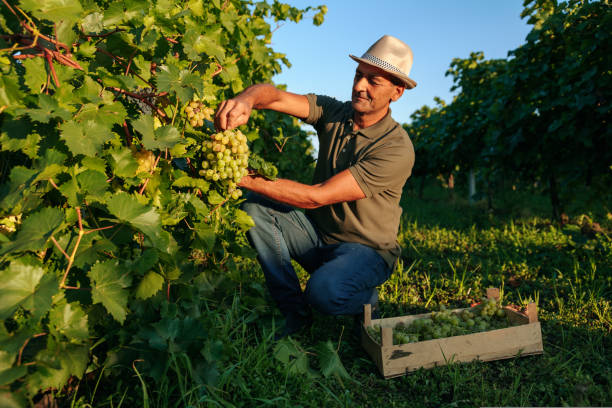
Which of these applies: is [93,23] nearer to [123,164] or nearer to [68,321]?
[123,164]

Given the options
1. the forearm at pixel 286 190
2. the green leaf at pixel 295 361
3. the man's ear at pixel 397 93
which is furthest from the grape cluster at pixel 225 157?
the man's ear at pixel 397 93

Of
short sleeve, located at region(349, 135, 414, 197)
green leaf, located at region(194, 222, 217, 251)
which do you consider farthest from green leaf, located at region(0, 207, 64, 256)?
short sleeve, located at region(349, 135, 414, 197)

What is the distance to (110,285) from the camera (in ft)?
4.67

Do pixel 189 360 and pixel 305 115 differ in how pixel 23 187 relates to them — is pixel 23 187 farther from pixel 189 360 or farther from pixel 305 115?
pixel 305 115

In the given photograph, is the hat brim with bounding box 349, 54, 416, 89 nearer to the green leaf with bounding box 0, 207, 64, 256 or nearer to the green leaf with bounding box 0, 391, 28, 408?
the green leaf with bounding box 0, 207, 64, 256

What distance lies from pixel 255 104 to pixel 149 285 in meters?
1.44

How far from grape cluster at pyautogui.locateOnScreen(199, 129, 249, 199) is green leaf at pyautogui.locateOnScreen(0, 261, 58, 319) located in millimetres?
782

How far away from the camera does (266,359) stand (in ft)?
7.20

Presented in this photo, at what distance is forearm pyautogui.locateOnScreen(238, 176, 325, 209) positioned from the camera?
229 cm

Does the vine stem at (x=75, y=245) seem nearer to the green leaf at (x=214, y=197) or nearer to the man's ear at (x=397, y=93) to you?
the green leaf at (x=214, y=197)

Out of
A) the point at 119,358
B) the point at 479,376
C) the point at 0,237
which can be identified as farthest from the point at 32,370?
the point at 479,376

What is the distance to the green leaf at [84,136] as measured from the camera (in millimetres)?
1333

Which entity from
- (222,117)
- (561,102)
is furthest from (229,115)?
(561,102)

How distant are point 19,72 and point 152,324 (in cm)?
104
